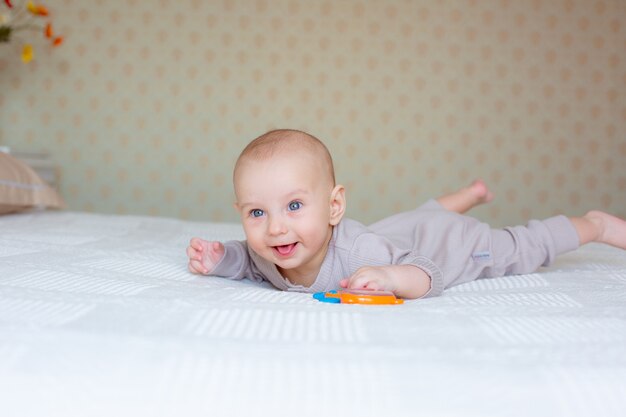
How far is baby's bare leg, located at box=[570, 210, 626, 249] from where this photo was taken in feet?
5.46

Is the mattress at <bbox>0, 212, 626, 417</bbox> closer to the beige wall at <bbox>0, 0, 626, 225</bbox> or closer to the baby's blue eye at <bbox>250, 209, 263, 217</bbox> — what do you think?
the baby's blue eye at <bbox>250, 209, 263, 217</bbox>

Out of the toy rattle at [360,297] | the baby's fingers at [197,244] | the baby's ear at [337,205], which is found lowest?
the toy rattle at [360,297]

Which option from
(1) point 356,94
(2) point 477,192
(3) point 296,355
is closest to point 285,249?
(3) point 296,355

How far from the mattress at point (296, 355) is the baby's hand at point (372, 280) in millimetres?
84

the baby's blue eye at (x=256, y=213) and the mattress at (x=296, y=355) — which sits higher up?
the baby's blue eye at (x=256, y=213)

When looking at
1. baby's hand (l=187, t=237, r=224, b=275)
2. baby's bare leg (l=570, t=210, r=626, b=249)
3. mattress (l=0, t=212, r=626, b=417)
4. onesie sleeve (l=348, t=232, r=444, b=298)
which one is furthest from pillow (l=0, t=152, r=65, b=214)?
baby's bare leg (l=570, t=210, r=626, b=249)

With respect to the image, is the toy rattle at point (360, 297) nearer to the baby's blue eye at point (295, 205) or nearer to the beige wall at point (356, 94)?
the baby's blue eye at point (295, 205)

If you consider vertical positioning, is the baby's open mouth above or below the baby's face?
below

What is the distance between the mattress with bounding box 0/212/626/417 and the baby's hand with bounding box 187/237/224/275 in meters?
0.31

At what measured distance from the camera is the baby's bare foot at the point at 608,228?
1700 mm

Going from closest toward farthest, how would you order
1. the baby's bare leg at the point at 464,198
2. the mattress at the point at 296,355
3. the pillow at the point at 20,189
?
1. the mattress at the point at 296,355
2. the baby's bare leg at the point at 464,198
3. the pillow at the point at 20,189

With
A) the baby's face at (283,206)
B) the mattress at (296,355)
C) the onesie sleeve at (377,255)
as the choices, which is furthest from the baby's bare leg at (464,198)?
the mattress at (296,355)

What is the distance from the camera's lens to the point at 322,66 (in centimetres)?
371

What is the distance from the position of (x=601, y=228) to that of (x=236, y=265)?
908mm
